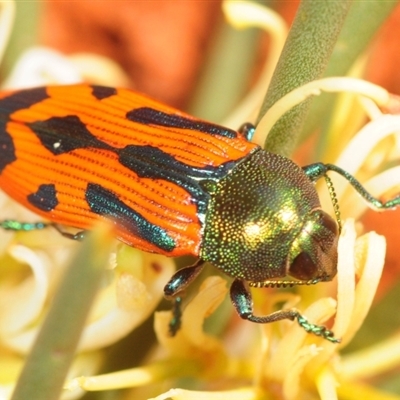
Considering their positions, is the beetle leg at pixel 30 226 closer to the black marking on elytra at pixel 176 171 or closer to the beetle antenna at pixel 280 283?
the black marking on elytra at pixel 176 171

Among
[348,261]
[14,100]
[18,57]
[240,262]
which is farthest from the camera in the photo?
[18,57]

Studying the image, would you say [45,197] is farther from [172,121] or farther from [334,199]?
[334,199]

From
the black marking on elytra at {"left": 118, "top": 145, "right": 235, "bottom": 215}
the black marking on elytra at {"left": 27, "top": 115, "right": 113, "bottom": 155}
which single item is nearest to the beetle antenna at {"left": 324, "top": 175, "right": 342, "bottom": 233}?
the black marking on elytra at {"left": 118, "top": 145, "right": 235, "bottom": 215}

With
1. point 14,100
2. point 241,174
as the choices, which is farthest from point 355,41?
point 14,100

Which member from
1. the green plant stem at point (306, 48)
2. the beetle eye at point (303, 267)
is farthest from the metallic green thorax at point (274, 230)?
the green plant stem at point (306, 48)

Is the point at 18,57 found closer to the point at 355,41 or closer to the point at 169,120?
the point at 169,120

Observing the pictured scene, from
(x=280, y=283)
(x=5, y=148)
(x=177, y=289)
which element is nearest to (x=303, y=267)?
(x=280, y=283)

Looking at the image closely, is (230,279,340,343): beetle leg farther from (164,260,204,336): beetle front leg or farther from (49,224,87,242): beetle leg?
(49,224,87,242): beetle leg
